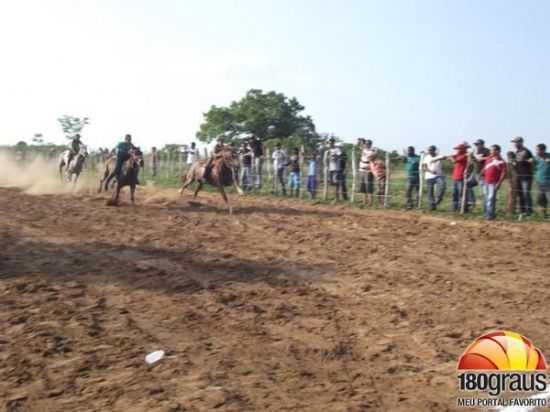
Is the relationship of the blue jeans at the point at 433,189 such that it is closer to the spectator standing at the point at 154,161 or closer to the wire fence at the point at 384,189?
the wire fence at the point at 384,189

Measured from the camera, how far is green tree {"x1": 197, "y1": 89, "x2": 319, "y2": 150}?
47031mm

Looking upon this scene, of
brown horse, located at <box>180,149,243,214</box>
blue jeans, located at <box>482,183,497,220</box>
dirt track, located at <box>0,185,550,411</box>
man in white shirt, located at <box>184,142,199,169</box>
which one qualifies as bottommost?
dirt track, located at <box>0,185,550,411</box>

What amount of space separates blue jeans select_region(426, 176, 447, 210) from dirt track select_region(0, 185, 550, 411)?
4.09m

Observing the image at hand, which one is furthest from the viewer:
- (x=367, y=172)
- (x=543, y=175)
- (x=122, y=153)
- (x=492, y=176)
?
(x=367, y=172)

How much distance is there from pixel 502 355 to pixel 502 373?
0.11 meters

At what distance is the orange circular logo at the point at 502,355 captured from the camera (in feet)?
12.9

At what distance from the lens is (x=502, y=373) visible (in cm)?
388

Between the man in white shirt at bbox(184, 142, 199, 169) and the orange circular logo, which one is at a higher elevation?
the man in white shirt at bbox(184, 142, 199, 169)

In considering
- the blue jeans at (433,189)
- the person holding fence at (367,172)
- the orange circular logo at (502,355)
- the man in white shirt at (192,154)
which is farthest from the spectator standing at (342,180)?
the orange circular logo at (502,355)

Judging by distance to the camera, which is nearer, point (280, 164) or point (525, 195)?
point (525, 195)

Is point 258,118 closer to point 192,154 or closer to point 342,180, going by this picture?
point 192,154

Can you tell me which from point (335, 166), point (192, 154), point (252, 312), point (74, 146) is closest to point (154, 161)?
point (192, 154)

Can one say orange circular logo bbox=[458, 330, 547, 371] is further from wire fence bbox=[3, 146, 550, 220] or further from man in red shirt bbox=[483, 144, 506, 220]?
wire fence bbox=[3, 146, 550, 220]

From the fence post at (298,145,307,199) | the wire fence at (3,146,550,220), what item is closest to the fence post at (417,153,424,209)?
the wire fence at (3,146,550,220)
